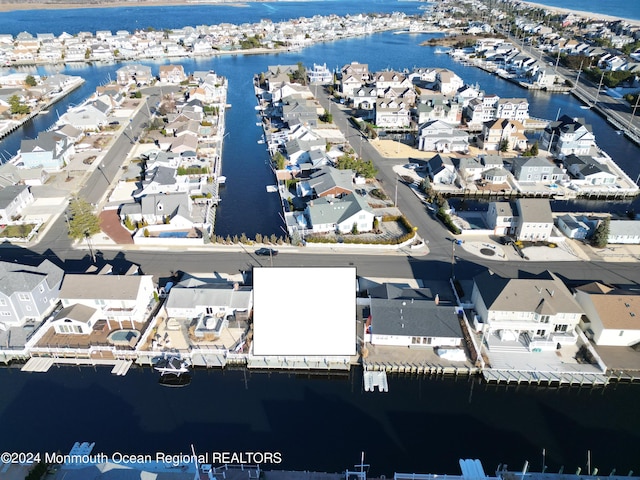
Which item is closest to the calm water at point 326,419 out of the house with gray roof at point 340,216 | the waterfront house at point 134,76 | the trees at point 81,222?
the trees at point 81,222

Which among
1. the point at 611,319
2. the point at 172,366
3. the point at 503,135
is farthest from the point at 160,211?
the point at 503,135

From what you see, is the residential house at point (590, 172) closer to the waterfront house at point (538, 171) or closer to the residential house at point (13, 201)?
the waterfront house at point (538, 171)

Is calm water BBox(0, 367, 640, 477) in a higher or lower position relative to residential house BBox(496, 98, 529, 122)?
lower

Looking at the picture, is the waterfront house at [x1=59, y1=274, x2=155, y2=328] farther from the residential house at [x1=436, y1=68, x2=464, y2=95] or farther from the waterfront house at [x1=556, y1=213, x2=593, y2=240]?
the residential house at [x1=436, y1=68, x2=464, y2=95]

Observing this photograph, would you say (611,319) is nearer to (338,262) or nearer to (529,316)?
(529,316)

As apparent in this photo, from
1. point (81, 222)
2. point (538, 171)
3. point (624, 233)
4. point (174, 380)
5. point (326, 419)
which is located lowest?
point (326, 419)

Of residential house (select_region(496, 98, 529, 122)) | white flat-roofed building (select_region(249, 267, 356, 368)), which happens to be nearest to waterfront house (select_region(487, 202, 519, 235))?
white flat-roofed building (select_region(249, 267, 356, 368))
